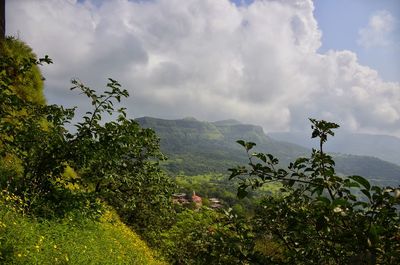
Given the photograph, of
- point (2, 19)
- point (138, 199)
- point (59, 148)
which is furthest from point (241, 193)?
point (2, 19)

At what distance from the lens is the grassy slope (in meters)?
9.30

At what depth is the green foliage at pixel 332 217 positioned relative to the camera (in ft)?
10.9

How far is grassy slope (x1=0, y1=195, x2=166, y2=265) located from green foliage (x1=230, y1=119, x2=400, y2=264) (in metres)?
6.72

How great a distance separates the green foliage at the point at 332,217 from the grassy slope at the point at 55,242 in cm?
672

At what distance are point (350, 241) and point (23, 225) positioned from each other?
9.32 m

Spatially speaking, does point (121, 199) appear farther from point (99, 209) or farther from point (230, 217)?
point (230, 217)

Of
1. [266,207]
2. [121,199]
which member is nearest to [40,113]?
[121,199]

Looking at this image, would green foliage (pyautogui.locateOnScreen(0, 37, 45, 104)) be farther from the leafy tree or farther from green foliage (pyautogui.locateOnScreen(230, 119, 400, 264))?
green foliage (pyautogui.locateOnScreen(230, 119, 400, 264))

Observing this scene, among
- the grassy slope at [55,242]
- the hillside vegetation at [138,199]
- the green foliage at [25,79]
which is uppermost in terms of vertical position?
the green foliage at [25,79]

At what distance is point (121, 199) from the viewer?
53.7 ft

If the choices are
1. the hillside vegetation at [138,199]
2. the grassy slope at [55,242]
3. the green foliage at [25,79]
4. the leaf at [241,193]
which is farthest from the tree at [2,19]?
the leaf at [241,193]

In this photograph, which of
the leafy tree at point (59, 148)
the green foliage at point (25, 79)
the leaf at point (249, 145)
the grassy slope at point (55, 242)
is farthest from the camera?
the green foliage at point (25, 79)

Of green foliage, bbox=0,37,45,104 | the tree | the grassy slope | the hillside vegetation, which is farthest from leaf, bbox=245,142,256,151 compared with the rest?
green foliage, bbox=0,37,45,104

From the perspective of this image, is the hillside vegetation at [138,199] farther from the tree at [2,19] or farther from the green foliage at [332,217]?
the tree at [2,19]
